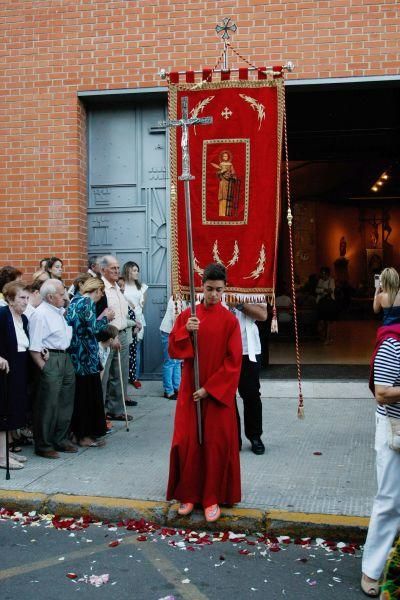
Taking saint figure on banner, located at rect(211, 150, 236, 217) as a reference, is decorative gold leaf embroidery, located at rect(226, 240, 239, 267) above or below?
below

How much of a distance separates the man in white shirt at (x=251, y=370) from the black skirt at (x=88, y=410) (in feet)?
5.27

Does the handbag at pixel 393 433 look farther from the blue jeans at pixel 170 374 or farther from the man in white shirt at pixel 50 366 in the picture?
the blue jeans at pixel 170 374

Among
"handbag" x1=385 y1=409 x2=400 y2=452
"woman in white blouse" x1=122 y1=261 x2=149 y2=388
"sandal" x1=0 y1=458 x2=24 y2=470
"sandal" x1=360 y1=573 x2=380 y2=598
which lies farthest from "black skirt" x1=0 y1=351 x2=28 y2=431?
"handbag" x1=385 y1=409 x2=400 y2=452

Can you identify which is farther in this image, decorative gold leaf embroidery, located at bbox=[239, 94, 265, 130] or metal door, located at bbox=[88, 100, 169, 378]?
metal door, located at bbox=[88, 100, 169, 378]

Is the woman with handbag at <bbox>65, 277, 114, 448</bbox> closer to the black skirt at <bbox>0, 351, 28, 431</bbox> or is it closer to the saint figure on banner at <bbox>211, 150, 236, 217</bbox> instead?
the black skirt at <bbox>0, 351, 28, 431</bbox>

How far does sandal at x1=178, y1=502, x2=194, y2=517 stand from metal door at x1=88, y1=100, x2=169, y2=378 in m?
4.92

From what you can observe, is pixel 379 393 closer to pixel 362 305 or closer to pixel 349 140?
pixel 349 140

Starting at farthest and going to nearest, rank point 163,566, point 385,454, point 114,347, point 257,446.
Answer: point 114,347, point 257,446, point 163,566, point 385,454

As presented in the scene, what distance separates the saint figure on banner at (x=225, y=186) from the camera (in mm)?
7020

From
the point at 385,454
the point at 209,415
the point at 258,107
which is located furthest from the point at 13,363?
the point at 385,454

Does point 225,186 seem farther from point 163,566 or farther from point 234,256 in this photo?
point 163,566

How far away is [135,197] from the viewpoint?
10422mm

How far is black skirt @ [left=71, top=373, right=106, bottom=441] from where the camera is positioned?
7559 mm

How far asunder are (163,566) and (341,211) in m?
24.8
